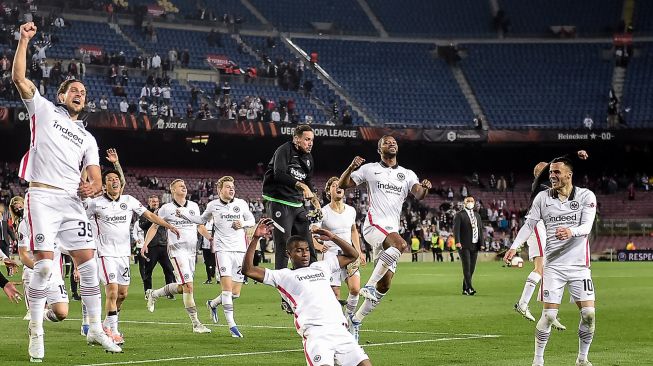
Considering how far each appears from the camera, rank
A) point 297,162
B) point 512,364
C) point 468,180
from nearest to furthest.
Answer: point 512,364, point 297,162, point 468,180

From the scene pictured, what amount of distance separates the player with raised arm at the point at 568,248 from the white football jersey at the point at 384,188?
8.99 ft

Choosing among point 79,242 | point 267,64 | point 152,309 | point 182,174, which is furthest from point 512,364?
point 267,64

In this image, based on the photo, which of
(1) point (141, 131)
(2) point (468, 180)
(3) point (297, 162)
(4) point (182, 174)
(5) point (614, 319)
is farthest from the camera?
(2) point (468, 180)

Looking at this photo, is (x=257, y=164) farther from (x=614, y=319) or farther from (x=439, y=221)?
(x=614, y=319)

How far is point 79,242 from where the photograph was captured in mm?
12078

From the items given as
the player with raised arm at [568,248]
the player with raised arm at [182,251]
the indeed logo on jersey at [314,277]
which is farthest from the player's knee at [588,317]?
the player with raised arm at [182,251]

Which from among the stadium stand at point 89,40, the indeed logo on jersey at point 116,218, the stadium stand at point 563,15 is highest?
the stadium stand at point 563,15

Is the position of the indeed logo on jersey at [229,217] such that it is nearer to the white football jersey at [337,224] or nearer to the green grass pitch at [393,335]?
the white football jersey at [337,224]

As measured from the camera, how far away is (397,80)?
6619 centimetres

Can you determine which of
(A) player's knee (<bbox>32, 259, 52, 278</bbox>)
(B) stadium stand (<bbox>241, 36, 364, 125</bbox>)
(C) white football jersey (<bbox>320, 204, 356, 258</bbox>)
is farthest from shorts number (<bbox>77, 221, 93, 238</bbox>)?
(B) stadium stand (<bbox>241, 36, 364, 125</bbox>)

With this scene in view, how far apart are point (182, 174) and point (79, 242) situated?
46896 millimetres

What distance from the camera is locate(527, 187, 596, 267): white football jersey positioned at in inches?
504

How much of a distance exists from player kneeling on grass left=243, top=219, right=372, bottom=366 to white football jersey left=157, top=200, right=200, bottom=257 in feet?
26.8

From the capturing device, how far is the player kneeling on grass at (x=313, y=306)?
983 cm
